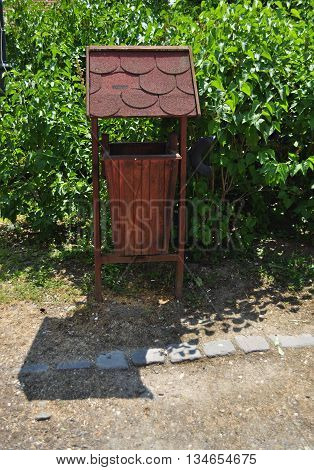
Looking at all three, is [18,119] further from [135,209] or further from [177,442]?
[177,442]

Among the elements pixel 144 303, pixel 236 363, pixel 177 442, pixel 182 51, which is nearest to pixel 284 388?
pixel 236 363

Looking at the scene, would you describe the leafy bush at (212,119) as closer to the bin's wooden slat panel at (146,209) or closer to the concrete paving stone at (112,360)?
the bin's wooden slat panel at (146,209)

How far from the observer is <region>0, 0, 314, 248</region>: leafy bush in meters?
3.52

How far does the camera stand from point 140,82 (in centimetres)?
312

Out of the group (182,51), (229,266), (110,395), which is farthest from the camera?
(229,266)

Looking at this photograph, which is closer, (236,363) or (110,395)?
(110,395)

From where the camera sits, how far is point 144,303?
3646mm

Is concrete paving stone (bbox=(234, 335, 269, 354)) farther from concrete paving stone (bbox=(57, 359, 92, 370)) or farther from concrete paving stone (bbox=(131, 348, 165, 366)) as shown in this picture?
concrete paving stone (bbox=(57, 359, 92, 370))

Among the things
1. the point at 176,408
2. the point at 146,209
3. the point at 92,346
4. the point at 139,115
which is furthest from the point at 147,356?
the point at 139,115

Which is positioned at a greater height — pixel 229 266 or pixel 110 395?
pixel 229 266

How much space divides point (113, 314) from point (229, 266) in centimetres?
113

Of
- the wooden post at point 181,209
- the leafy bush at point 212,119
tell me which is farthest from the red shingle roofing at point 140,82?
the leafy bush at point 212,119

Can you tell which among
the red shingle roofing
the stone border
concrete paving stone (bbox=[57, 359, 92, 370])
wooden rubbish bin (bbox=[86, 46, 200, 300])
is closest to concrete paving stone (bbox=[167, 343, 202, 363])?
the stone border

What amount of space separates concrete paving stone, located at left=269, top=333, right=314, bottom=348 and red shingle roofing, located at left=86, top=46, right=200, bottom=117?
1.51m
